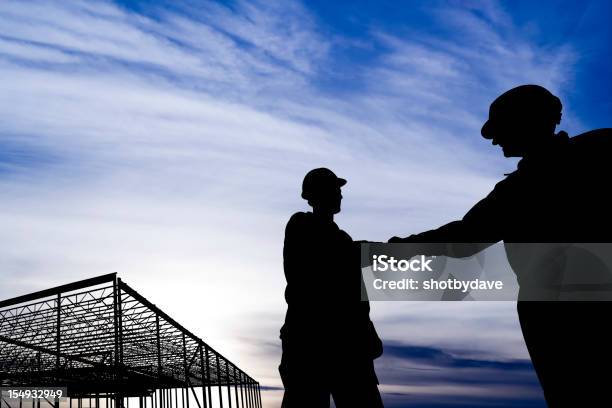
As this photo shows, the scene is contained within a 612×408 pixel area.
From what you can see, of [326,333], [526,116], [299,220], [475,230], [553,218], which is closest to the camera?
[553,218]

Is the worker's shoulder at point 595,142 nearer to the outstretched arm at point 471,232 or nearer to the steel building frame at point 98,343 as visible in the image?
the outstretched arm at point 471,232

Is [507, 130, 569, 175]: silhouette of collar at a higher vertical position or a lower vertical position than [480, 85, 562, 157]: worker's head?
lower

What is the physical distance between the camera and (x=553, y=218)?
4.65 ft

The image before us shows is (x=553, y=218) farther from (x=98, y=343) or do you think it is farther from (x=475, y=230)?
(x=98, y=343)

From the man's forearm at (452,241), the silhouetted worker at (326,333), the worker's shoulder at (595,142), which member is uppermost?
the worker's shoulder at (595,142)

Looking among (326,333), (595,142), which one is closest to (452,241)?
(595,142)

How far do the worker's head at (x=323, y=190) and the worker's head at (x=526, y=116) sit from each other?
102 centimetres

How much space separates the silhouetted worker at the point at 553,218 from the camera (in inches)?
52.9

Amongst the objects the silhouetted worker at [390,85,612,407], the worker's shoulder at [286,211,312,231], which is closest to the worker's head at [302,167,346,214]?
the worker's shoulder at [286,211,312,231]

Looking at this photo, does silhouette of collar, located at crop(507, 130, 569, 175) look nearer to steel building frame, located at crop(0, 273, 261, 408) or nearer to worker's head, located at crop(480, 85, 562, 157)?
worker's head, located at crop(480, 85, 562, 157)

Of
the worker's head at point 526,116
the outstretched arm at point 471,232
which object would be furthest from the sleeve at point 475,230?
the worker's head at point 526,116

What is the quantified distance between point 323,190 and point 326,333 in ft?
2.28

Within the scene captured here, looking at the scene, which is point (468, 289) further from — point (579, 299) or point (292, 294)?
point (292, 294)

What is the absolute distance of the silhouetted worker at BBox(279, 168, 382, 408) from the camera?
221 centimetres
